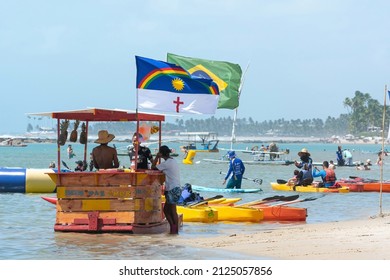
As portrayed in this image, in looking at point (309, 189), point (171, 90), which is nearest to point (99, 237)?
point (171, 90)

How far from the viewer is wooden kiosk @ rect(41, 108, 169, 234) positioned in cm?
1767

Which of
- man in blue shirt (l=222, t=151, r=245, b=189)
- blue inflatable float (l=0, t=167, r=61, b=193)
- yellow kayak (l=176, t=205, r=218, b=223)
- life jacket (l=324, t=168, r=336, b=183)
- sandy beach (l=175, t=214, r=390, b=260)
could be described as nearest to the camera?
sandy beach (l=175, t=214, r=390, b=260)

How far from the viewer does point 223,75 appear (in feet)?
106

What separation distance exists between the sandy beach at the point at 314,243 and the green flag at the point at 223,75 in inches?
446

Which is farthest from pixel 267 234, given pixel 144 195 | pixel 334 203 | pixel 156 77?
pixel 334 203

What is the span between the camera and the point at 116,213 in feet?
58.7

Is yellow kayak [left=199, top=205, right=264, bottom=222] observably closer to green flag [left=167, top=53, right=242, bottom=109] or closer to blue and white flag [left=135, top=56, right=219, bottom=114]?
blue and white flag [left=135, top=56, right=219, bottom=114]

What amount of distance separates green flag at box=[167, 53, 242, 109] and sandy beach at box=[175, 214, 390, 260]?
11332 millimetres

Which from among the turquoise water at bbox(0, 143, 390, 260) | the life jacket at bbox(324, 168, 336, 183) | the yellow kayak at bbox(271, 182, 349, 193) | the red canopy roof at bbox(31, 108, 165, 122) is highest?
the red canopy roof at bbox(31, 108, 165, 122)

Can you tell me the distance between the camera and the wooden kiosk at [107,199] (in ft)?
58.0

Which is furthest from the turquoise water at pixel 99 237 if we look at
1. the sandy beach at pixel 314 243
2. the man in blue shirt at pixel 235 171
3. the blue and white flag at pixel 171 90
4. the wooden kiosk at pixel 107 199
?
the man in blue shirt at pixel 235 171

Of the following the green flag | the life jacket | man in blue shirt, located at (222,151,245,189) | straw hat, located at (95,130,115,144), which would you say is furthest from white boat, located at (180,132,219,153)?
straw hat, located at (95,130,115,144)
